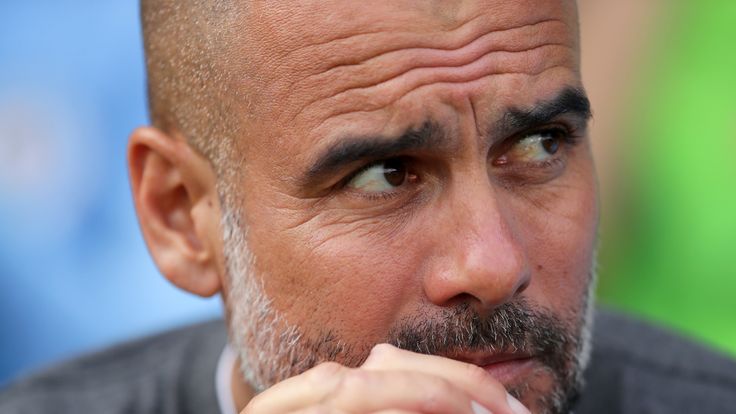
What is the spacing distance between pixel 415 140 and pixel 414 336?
0.49 m

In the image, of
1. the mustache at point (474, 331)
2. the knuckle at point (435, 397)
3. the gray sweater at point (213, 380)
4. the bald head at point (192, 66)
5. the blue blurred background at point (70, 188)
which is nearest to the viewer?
the knuckle at point (435, 397)

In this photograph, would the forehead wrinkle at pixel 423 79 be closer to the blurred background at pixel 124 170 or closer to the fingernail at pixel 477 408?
the fingernail at pixel 477 408

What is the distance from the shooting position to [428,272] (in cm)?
258

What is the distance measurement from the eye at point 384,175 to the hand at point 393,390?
0.48 meters

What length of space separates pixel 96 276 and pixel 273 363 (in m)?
2.83

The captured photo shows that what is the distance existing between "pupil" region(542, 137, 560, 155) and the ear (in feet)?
3.36

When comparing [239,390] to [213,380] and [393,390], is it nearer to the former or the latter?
[213,380]

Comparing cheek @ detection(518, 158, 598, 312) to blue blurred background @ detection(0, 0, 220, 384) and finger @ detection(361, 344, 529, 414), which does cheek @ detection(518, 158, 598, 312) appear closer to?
finger @ detection(361, 344, 529, 414)

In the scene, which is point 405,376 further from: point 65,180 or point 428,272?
point 65,180

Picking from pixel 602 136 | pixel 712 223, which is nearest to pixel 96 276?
pixel 602 136

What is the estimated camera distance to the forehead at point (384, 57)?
2.61 metres

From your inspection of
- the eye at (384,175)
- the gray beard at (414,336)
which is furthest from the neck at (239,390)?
the eye at (384,175)

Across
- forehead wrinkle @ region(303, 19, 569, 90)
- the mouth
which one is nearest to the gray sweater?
the mouth

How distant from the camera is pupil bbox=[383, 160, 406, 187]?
2.71 m
